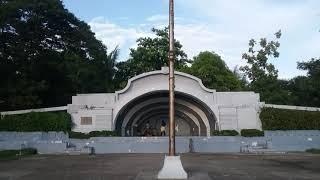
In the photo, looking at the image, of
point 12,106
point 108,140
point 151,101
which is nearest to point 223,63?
point 151,101

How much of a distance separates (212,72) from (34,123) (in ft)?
102

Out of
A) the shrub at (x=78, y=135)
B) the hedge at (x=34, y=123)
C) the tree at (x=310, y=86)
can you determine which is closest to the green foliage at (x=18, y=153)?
the shrub at (x=78, y=135)

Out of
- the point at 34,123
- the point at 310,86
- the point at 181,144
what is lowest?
the point at 181,144

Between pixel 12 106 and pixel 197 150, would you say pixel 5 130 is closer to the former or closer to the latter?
pixel 12 106

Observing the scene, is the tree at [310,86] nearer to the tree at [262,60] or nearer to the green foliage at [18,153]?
the tree at [262,60]

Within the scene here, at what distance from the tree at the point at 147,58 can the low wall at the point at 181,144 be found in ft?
94.1

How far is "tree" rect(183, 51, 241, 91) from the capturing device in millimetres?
65375

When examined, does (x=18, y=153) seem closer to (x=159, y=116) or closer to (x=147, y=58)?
(x=159, y=116)

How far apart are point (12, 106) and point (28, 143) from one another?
36.8 ft

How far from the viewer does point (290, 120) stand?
39625mm

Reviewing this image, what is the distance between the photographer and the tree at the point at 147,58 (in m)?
66.0

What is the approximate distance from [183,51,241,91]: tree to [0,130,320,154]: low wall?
27.1 meters

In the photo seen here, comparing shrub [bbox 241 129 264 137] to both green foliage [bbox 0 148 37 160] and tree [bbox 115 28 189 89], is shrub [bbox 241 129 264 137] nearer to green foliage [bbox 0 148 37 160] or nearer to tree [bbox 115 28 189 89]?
green foliage [bbox 0 148 37 160]

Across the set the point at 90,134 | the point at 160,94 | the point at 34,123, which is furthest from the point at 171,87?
the point at 160,94
